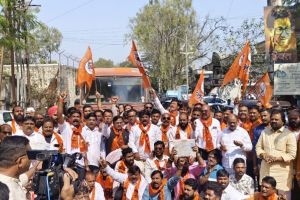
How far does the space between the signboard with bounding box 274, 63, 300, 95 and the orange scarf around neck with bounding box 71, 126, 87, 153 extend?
6.72m

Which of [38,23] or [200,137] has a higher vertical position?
[38,23]

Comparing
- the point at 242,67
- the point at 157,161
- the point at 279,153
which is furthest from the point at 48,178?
the point at 242,67

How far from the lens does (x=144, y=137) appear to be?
28.5 ft

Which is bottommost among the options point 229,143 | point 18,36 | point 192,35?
point 229,143

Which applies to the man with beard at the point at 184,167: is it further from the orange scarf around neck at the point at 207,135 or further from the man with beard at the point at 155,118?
the man with beard at the point at 155,118

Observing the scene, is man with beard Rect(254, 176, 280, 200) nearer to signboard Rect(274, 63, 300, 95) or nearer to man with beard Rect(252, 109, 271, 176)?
man with beard Rect(252, 109, 271, 176)

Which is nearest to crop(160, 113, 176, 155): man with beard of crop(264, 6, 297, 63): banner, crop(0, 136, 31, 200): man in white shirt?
crop(0, 136, 31, 200): man in white shirt

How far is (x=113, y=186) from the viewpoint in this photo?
8234mm

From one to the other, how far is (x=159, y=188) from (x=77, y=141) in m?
1.68

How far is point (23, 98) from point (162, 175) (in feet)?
60.5

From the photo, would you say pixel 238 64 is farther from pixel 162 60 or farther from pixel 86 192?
pixel 162 60

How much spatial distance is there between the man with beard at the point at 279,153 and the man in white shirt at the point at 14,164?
4.44 meters

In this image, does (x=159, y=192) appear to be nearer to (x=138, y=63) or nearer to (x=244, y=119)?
(x=244, y=119)

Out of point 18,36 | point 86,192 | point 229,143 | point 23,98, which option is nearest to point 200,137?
point 229,143
